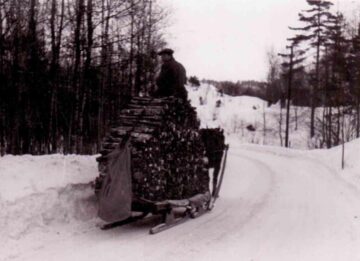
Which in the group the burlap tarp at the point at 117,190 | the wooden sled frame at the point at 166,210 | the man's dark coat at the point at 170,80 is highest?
the man's dark coat at the point at 170,80

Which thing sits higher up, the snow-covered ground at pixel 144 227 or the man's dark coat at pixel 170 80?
the man's dark coat at pixel 170 80

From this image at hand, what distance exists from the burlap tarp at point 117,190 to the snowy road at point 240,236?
1.39 feet

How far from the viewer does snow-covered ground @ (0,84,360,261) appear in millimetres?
9664

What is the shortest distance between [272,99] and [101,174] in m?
71.9

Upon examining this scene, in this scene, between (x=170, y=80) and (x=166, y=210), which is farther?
(x=170, y=80)

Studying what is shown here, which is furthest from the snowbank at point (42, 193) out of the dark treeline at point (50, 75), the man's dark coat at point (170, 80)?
the dark treeline at point (50, 75)

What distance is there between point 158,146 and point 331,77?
149 feet

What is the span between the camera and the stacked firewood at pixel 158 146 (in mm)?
11734

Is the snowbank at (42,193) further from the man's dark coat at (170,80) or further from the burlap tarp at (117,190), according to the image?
the man's dark coat at (170,80)

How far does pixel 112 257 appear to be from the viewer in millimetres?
9164

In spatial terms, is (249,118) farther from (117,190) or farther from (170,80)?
(117,190)

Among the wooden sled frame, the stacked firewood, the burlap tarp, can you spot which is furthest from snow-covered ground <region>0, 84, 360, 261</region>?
the stacked firewood

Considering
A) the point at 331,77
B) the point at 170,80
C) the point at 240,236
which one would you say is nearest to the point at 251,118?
the point at 331,77

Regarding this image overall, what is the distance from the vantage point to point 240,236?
11.5 m
